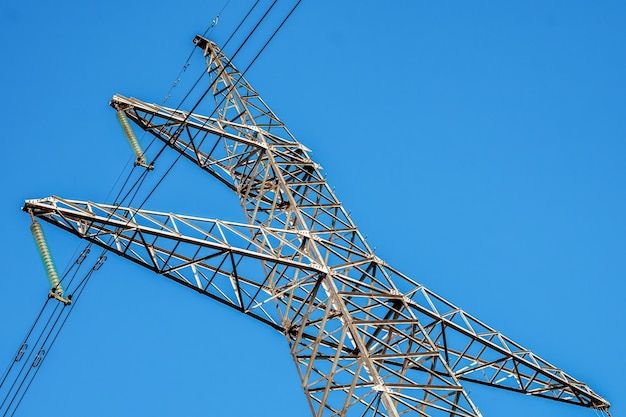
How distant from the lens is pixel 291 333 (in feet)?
58.5

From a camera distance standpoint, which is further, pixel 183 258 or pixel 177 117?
pixel 177 117

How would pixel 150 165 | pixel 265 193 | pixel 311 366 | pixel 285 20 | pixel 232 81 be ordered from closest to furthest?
pixel 285 20 → pixel 311 366 → pixel 150 165 → pixel 265 193 → pixel 232 81

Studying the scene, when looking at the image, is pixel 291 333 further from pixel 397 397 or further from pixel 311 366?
pixel 397 397

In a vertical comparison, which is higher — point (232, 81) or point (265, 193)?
point (232, 81)

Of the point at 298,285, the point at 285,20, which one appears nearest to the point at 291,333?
the point at 298,285

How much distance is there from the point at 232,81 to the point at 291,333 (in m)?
9.33

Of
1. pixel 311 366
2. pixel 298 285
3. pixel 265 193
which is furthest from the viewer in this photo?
pixel 265 193

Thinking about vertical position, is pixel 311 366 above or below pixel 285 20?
below

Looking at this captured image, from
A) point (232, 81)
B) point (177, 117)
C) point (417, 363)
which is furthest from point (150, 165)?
point (417, 363)

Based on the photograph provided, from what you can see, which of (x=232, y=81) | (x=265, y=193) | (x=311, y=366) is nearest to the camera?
(x=311, y=366)

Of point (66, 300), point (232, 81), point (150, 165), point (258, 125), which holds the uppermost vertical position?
point (232, 81)

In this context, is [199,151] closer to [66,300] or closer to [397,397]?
[66,300]

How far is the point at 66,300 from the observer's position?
610 inches

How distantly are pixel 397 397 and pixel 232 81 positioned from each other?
1229cm
